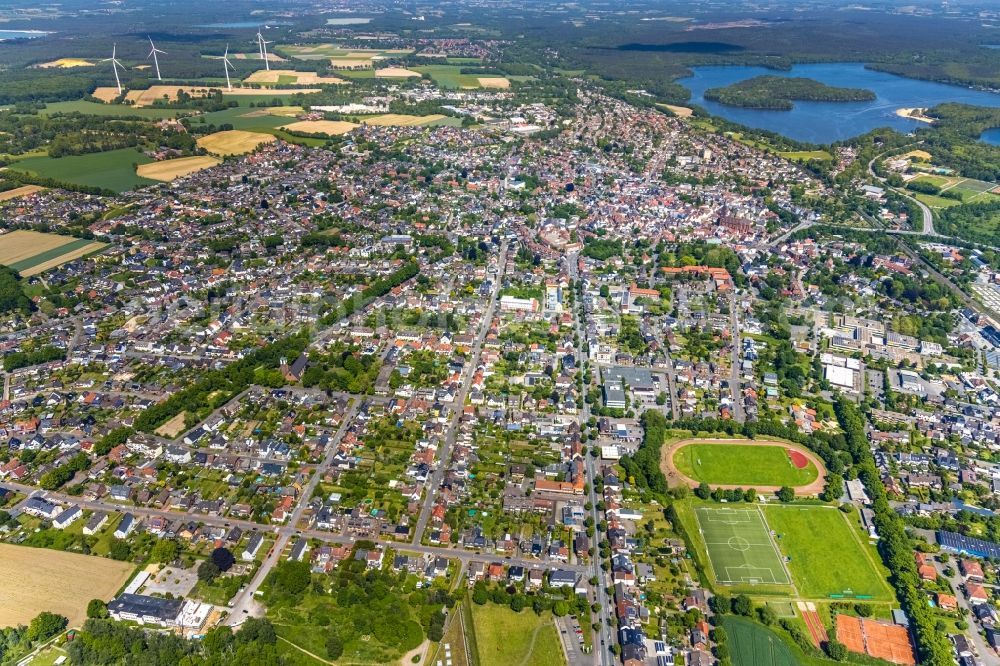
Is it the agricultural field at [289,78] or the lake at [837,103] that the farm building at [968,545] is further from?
the agricultural field at [289,78]

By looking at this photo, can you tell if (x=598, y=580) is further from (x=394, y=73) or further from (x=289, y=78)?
(x=394, y=73)

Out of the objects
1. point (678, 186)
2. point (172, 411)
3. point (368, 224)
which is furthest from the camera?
point (678, 186)

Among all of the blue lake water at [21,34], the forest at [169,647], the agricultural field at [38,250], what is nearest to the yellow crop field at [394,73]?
the agricultural field at [38,250]

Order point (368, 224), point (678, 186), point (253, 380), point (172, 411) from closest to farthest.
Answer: point (172, 411)
point (253, 380)
point (368, 224)
point (678, 186)

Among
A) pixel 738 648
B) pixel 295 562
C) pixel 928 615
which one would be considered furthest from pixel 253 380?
pixel 928 615

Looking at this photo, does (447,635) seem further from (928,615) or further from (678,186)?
(678,186)

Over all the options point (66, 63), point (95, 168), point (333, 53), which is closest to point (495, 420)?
point (95, 168)
